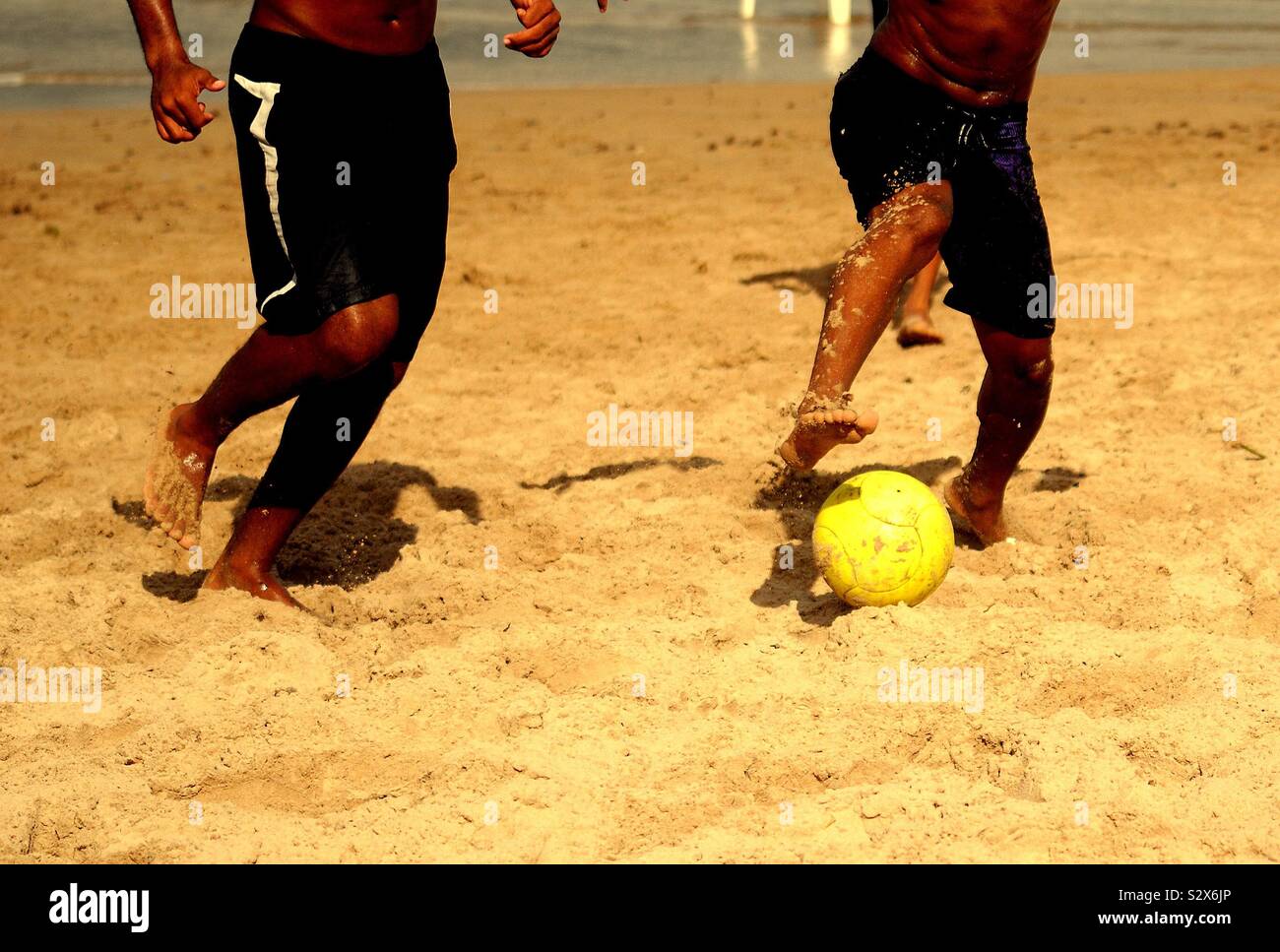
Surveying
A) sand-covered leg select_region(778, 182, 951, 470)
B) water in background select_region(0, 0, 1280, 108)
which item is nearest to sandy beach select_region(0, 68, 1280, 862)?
sand-covered leg select_region(778, 182, 951, 470)

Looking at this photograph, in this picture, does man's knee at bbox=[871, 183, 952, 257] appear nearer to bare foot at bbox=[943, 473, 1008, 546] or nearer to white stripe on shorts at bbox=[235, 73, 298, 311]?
bare foot at bbox=[943, 473, 1008, 546]

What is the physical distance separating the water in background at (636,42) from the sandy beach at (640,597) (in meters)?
7.04

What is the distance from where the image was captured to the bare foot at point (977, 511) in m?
3.93

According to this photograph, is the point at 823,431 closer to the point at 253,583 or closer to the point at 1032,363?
the point at 1032,363

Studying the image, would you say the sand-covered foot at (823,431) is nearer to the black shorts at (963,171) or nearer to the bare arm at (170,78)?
the black shorts at (963,171)

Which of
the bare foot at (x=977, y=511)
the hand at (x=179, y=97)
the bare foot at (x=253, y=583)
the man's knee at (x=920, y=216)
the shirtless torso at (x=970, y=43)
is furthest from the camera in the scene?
the bare foot at (x=977, y=511)

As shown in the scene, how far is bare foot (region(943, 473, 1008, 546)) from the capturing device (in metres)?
3.93

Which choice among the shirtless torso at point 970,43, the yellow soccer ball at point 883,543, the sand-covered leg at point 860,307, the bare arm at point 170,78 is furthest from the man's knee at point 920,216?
the bare arm at point 170,78

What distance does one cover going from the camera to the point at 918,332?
228 inches

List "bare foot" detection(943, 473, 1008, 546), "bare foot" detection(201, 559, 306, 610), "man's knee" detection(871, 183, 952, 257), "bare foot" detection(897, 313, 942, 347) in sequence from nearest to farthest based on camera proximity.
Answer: "man's knee" detection(871, 183, 952, 257) → "bare foot" detection(201, 559, 306, 610) → "bare foot" detection(943, 473, 1008, 546) → "bare foot" detection(897, 313, 942, 347)

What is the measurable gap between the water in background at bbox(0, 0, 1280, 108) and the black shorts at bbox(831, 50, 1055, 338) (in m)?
10.3

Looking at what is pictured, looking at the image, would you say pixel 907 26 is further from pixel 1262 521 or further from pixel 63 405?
pixel 63 405

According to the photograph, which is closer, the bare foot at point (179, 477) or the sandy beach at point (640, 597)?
the sandy beach at point (640, 597)

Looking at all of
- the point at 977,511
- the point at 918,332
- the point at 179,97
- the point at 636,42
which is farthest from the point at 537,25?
the point at 636,42
